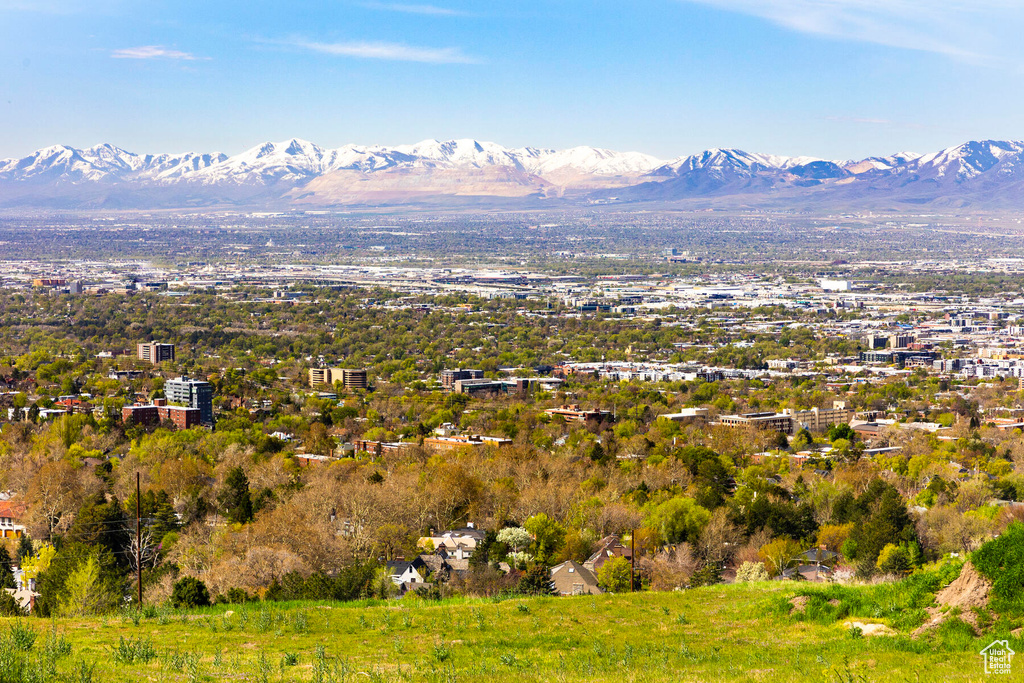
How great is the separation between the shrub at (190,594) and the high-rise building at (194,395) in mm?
35002

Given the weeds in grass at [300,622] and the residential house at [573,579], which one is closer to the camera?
the weeds in grass at [300,622]

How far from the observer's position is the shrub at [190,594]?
16484 millimetres

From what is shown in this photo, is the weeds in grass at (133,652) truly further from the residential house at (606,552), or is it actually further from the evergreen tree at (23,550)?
the evergreen tree at (23,550)

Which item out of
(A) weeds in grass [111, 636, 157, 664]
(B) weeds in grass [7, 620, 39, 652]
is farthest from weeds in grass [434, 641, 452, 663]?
(B) weeds in grass [7, 620, 39, 652]

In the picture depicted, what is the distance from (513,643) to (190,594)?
722cm

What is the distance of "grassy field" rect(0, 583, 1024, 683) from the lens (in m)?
9.59

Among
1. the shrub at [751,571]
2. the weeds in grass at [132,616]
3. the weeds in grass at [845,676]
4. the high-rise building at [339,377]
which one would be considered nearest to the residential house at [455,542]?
the shrub at [751,571]

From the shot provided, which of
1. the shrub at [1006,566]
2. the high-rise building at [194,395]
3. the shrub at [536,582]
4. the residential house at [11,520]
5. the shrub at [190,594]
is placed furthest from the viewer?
the high-rise building at [194,395]

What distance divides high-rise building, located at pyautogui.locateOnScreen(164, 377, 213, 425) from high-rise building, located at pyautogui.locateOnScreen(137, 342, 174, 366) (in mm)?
22776

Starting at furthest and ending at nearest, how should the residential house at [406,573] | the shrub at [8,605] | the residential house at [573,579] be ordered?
the residential house at [573,579]
the residential house at [406,573]
the shrub at [8,605]

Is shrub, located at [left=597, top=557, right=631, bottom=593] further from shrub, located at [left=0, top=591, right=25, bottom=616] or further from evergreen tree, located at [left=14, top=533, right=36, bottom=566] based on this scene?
evergreen tree, located at [left=14, top=533, right=36, bottom=566]

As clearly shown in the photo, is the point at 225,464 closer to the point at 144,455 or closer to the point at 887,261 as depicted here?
the point at 144,455

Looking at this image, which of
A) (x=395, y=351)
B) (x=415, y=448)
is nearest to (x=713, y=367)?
(x=395, y=351)

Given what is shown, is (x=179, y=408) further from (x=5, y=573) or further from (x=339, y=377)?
(x=5, y=573)
